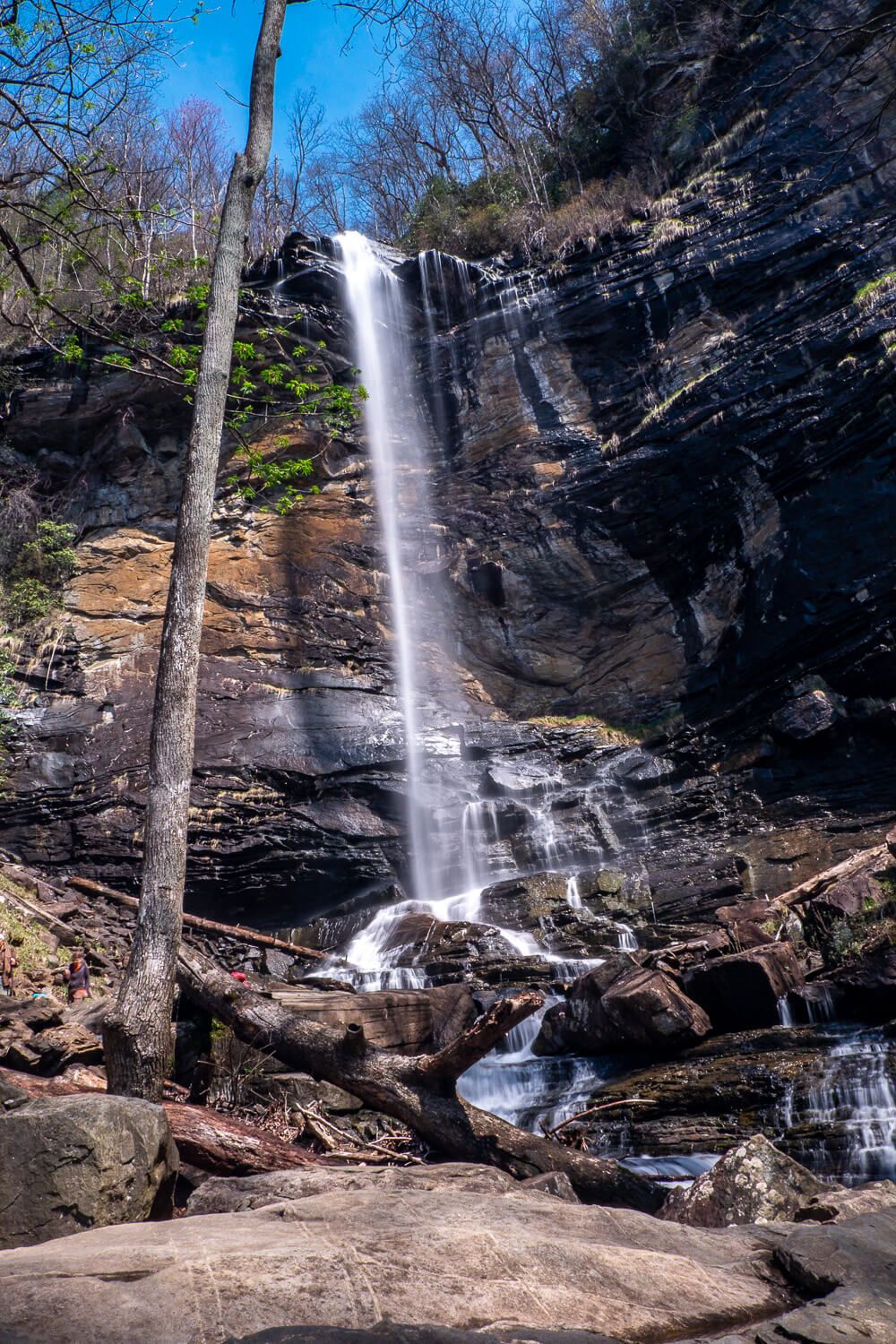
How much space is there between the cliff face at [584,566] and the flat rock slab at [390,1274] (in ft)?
40.0

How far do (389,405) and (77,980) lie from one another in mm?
18252

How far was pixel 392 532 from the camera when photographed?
22625mm

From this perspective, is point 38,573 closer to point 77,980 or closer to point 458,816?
point 458,816

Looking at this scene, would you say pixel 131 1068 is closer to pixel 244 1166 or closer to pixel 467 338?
pixel 244 1166

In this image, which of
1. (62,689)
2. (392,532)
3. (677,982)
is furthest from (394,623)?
(677,982)

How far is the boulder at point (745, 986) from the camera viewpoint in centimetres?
905

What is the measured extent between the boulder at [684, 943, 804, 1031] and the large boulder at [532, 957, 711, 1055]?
279mm

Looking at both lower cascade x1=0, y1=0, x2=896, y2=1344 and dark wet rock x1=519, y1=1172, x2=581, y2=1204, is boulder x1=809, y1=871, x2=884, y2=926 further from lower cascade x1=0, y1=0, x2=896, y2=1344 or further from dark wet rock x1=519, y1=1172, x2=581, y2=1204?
dark wet rock x1=519, y1=1172, x2=581, y2=1204

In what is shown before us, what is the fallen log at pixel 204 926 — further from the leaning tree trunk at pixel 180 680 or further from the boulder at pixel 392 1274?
the boulder at pixel 392 1274

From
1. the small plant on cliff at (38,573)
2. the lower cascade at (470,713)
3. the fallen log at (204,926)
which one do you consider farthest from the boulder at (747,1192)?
the small plant on cliff at (38,573)

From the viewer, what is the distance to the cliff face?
1669cm

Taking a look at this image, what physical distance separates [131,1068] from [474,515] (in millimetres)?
19101

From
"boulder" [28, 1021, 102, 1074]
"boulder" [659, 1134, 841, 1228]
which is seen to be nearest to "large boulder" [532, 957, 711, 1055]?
"boulder" [659, 1134, 841, 1228]

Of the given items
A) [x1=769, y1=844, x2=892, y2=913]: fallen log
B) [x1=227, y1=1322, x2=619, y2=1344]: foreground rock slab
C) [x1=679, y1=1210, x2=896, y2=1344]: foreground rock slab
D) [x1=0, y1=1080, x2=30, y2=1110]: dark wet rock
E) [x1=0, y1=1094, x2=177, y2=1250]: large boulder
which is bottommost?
[x1=679, y1=1210, x2=896, y2=1344]: foreground rock slab
